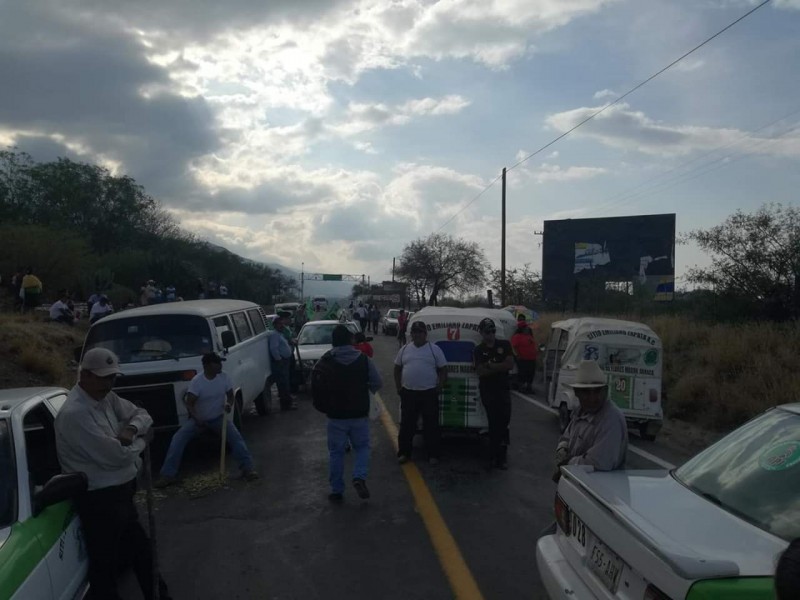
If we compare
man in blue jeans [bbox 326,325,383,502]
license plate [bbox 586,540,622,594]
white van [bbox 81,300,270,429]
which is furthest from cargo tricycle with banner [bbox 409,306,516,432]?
license plate [bbox 586,540,622,594]

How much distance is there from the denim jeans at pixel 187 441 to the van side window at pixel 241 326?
3.16 meters

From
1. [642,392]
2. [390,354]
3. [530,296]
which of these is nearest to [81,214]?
[530,296]

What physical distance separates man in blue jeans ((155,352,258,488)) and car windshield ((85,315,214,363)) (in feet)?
4.75

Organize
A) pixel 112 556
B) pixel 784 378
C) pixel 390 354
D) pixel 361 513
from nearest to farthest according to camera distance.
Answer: pixel 112 556 → pixel 361 513 → pixel 784 378 → pixel 390 354

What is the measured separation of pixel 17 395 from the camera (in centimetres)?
465

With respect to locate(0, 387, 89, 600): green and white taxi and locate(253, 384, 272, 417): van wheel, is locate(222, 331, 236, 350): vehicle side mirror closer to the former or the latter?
locate(253, 384, 272, 417): van wheel

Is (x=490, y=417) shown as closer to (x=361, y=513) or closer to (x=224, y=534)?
(x=361, y=513)

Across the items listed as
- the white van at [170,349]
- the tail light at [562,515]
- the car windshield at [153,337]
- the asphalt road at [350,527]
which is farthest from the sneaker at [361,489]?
the car windshield at [153,337]

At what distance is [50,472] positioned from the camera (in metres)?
4.50

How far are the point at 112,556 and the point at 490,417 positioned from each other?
16.6 feet

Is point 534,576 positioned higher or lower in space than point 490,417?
lower

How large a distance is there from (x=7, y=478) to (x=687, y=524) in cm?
358

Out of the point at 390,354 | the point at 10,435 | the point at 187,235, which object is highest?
the point at 187,235

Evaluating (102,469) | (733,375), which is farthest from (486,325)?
(733,375)
